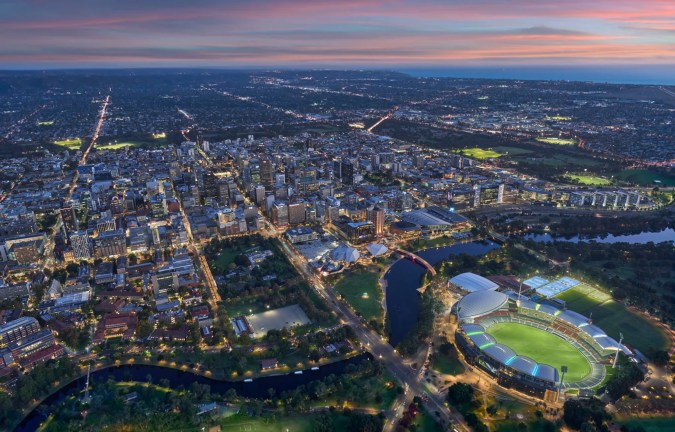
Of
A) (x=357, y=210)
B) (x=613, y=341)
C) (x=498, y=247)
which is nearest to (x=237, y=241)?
(x=357, y=210)

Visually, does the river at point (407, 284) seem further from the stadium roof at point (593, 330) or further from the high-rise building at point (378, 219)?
the stadium roof at point (593, 330)

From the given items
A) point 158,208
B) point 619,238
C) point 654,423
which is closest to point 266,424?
point 654,423

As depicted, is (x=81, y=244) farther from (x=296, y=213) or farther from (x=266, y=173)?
(x=266, y=173)

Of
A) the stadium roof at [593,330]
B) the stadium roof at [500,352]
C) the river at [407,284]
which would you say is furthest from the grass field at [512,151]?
the stadium roof at [500,352]

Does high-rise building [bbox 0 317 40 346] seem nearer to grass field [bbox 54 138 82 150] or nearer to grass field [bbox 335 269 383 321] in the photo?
grass field [bbox 335 269 383 321]

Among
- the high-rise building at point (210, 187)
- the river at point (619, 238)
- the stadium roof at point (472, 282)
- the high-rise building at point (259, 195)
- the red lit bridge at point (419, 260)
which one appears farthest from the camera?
the high-rise building at point (210, 187)

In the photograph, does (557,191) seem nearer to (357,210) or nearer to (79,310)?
(357,210)
